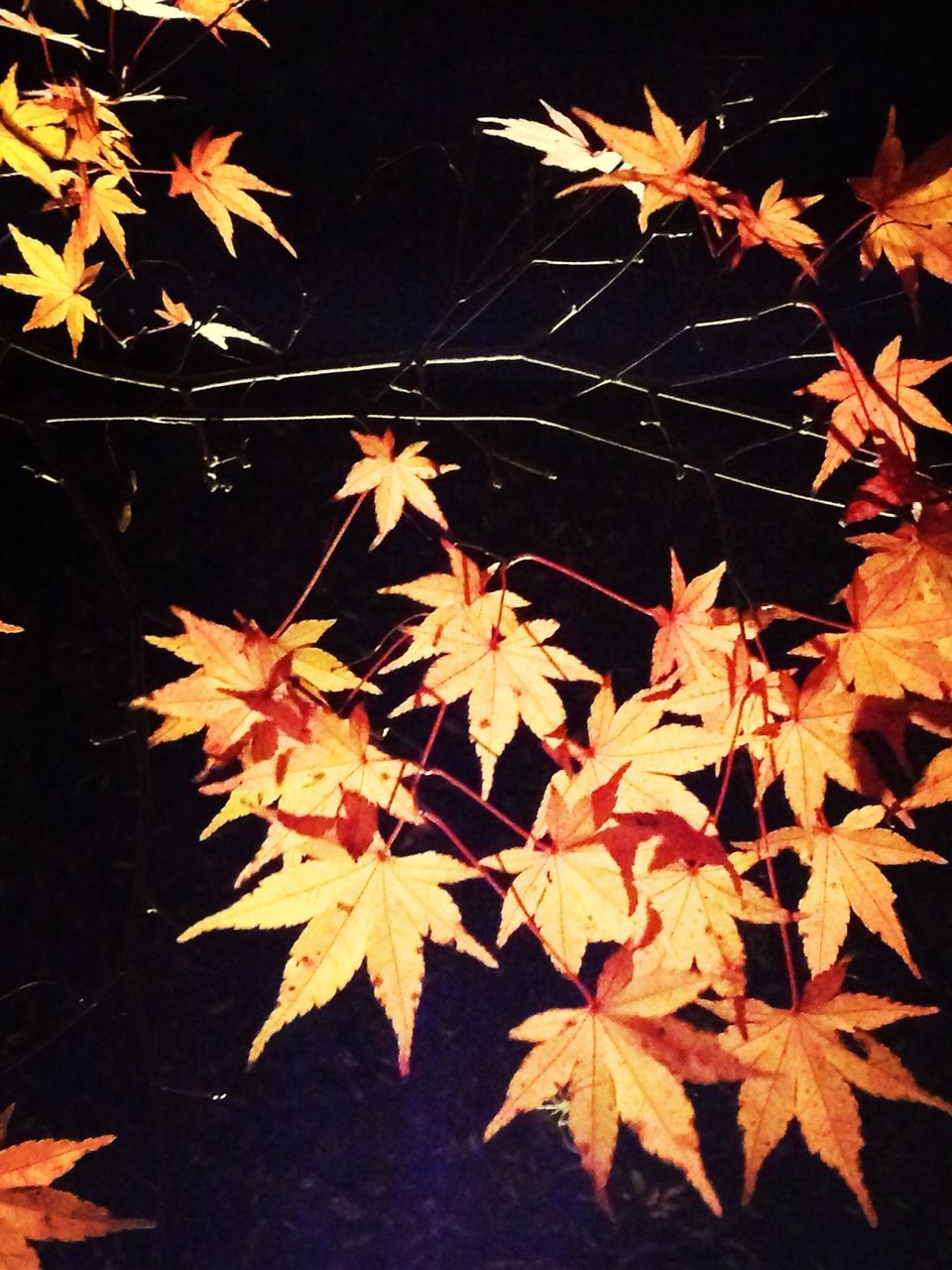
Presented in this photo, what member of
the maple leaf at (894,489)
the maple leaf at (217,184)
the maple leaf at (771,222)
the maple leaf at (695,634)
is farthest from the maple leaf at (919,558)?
the maple leaf at (217,184)

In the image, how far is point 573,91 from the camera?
118 cm

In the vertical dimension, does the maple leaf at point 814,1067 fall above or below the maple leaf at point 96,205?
below

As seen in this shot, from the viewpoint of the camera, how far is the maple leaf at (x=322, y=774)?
66 cm

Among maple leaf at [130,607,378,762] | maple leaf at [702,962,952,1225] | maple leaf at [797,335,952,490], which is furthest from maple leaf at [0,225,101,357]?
maple leaf at [702,962,952,1225]

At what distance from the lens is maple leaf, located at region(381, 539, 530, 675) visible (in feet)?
2.52

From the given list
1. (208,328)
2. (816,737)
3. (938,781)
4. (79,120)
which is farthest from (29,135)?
(938,781)

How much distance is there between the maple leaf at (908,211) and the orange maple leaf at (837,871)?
409 millimetres

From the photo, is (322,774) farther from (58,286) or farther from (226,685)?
(58,286)

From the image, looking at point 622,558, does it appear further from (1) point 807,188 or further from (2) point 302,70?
(2) point 302,70

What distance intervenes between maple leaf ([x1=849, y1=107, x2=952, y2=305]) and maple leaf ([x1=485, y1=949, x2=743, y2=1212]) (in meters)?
0.55

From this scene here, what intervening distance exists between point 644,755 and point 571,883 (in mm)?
109

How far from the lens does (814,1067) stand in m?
0.72

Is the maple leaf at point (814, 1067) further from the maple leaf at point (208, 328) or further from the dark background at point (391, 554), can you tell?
the maple leaf at point (208, 328)

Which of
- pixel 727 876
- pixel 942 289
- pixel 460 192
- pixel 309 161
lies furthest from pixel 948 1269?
pixel 309 161
